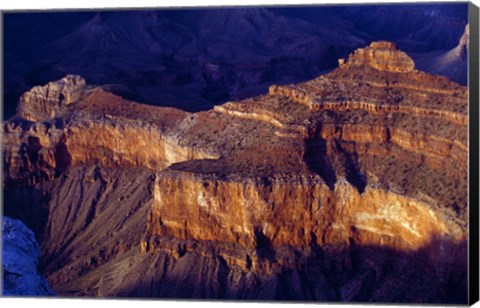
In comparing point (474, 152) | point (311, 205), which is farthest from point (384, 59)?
point (474, 152)

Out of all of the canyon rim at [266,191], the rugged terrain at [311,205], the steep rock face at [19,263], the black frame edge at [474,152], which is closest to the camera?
the steep rock face at [19,263]

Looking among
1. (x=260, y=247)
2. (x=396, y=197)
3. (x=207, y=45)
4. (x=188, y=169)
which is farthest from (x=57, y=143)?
(x=207, y=45)

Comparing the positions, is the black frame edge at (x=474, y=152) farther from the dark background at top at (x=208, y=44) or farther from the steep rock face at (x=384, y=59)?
the dark background at top at (x=208, y=44)

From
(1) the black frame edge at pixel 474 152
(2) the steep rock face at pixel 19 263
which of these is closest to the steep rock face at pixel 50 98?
(2) the steep rock face at pixel 19 263

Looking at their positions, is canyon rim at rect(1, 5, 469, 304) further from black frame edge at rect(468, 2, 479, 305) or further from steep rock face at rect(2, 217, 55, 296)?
steep rock face at rect(2, 217, 55, 296)

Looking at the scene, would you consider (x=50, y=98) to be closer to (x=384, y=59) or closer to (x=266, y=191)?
(x=384, y=59)
